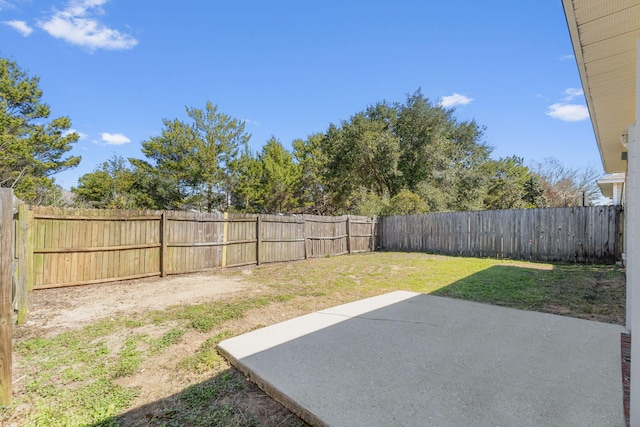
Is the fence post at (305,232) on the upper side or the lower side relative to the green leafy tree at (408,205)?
lower

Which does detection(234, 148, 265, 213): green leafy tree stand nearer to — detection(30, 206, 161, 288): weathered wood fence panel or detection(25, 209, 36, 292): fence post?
detection(30, 206, 161, 288): weathered wood fence panel

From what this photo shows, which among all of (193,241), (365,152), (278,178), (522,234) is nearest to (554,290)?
(522,234)

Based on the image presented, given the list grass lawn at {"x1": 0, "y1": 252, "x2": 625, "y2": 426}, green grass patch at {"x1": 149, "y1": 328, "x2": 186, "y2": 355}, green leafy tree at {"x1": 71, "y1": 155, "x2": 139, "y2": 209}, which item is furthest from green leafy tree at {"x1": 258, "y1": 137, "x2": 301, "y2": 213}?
green grass patch at {"x1": 149, "y1": 328, "x2": 186, "y2": 355}

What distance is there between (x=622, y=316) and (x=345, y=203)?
64.2 feet

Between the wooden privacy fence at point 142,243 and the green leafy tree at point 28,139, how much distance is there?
1438 cm

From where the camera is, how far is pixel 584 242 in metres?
8.06

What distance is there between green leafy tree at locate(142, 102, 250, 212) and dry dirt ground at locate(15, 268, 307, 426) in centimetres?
1643

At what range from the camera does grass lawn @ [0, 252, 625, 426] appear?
1.89m

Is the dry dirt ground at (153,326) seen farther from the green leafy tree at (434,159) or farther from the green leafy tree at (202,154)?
the green leafy tree at (202,154)

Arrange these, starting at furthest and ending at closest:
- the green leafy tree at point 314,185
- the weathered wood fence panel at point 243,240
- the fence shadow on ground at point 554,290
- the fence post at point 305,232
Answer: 1. the green leafy tree at point 314,185
2. the fence post at point 305,232
3. the weathered wood fence panel at point 243,240
4. the fence shadow on ground at point 554,290

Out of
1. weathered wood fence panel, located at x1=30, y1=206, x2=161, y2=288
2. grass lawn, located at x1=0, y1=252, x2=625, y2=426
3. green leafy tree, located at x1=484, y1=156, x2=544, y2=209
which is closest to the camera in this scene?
grass lawn, located at x1=0, y1=252, x2=625, y2=426

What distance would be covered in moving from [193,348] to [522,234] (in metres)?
9.66

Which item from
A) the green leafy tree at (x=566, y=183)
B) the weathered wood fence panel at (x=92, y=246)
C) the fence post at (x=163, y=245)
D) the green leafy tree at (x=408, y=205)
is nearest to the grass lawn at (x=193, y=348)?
the fence post at (x=163, y=245)

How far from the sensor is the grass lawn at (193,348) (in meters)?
1.89
